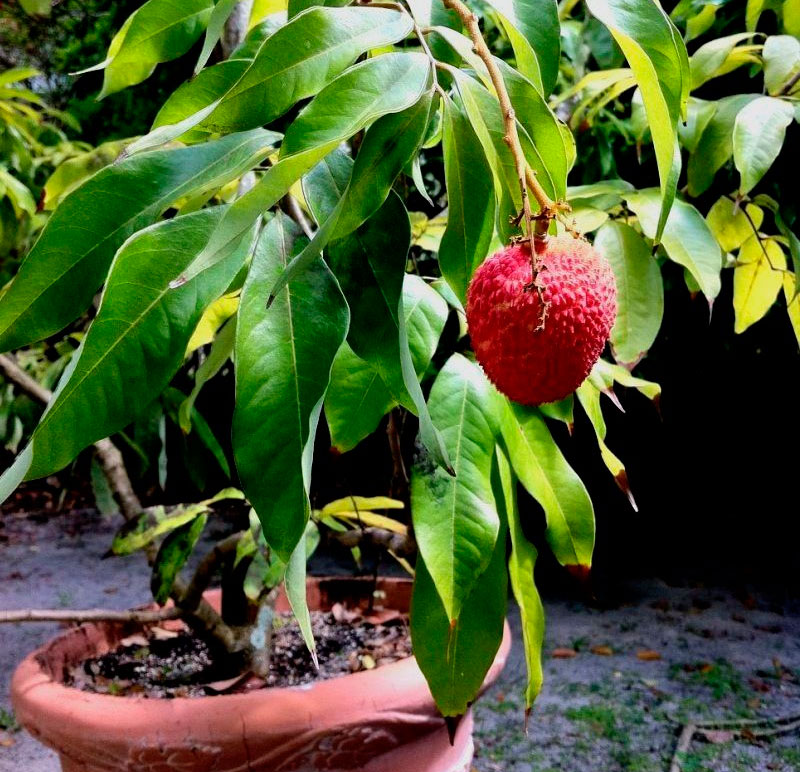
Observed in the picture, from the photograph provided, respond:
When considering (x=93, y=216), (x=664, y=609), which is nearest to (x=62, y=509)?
(x=664, y=609)

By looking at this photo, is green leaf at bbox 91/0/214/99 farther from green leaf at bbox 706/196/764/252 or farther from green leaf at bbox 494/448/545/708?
green leaf at bbox 706/196/764/252

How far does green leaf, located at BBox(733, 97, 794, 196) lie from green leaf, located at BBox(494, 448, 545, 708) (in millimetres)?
278

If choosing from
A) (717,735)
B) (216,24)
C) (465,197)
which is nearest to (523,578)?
(465,197)

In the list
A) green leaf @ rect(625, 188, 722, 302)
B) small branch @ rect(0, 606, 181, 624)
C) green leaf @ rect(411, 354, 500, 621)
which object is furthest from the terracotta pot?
green leaf @ rect(625, 188, 722, 302)

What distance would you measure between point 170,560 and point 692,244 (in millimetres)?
626

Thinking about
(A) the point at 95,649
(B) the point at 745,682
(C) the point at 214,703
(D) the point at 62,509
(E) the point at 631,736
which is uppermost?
(C) the point at 214,703

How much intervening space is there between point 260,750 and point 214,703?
0.06 meters

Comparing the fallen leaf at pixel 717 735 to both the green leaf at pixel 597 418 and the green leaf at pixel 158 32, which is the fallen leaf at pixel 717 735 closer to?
the green leaf at pixel 597 418

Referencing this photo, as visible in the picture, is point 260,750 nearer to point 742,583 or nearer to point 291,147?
point 291,147

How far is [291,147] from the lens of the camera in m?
0.31

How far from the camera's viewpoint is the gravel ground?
138 cm

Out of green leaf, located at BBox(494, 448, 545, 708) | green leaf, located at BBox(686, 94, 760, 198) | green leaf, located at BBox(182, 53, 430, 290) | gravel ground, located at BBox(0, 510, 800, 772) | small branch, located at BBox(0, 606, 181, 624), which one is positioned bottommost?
gravel ground, located at BBox(0, 510, 800, 772)

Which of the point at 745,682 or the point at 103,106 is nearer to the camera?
the point at 745,682

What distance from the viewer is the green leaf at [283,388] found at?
31 centimetres
